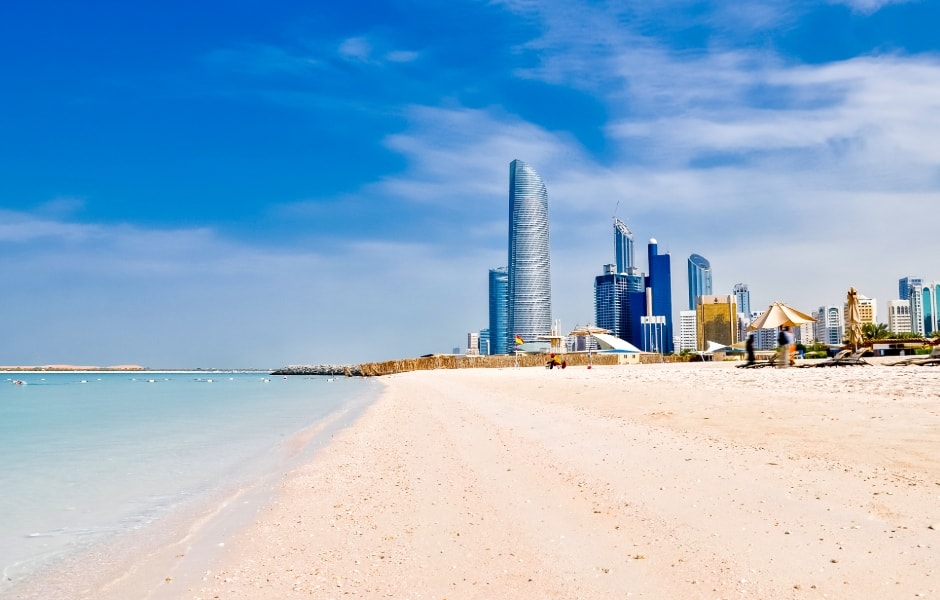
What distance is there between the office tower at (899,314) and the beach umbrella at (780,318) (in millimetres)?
134453

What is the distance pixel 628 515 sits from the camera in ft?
17.1

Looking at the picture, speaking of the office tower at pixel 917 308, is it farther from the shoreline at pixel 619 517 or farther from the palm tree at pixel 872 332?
the shoreline at pixel 619 517

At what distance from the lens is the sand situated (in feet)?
12.6

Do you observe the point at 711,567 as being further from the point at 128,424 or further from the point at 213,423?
the point at 128,424

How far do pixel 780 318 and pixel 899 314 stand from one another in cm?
14231

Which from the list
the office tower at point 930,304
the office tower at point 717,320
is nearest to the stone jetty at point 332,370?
the office tower at point 717,320

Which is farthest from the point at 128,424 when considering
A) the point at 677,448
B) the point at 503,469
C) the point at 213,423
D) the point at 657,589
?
the point at 657,589

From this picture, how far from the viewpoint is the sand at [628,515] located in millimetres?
3838

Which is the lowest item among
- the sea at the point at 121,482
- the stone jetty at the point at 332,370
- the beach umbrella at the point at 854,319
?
the stone jetty at the point at 332,370

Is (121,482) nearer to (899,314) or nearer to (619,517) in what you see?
(619,517)

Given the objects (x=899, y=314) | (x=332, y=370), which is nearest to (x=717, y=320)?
(x=899, y=314)

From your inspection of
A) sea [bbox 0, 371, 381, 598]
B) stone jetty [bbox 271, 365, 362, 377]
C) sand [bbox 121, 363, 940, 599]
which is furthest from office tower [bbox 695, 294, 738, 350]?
sand [bbox 121, 363, 940, 599]

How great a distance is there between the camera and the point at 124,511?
22.4 ft

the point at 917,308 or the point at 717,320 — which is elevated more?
the point at 917,308
